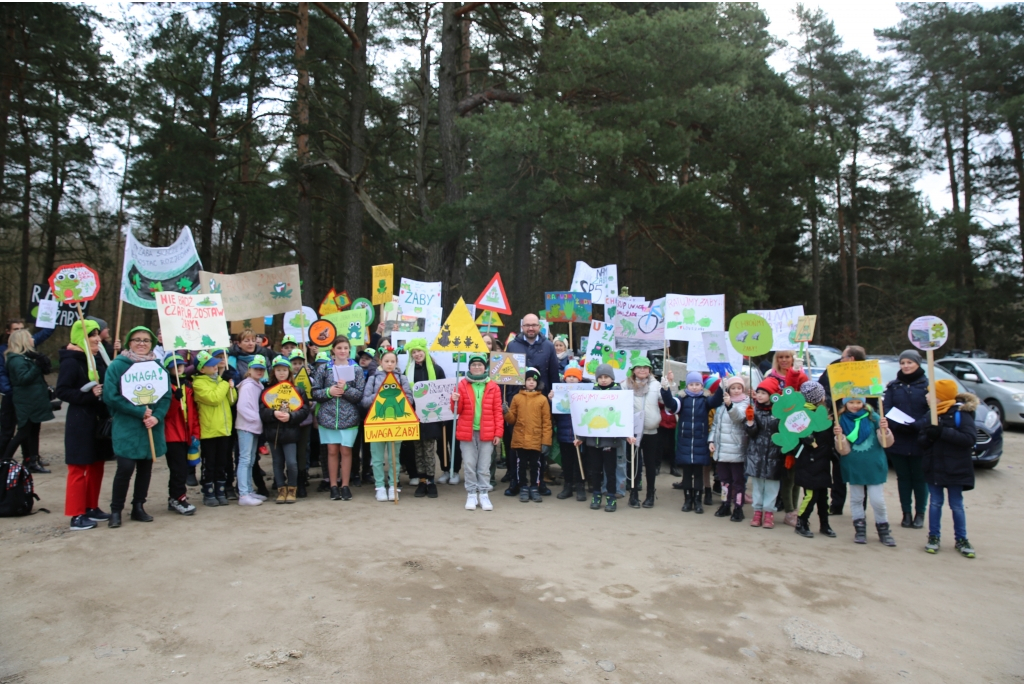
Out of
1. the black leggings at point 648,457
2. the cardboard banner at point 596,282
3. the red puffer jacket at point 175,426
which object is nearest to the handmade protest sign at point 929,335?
the black leggings at point 648,457

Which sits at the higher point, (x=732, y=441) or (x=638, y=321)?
(x=638, y=321)

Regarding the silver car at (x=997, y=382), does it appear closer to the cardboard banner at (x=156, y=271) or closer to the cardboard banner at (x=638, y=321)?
the cardboard banner at (x=638, y=321)

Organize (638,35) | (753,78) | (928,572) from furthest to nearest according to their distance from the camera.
A: 1. (753,78)
2. (638,35)
3. (928,572)

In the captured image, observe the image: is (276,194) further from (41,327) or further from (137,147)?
(41,327)

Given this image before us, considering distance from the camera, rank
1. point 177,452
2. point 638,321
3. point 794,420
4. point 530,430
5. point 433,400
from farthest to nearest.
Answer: point 638,321, point 433,400, point 530,430, point 177,452, point 794,420

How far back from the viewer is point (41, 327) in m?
10.2

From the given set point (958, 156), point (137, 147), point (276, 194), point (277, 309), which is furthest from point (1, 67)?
point (958, 156)

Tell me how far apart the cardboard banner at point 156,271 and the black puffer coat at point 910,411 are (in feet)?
26.6

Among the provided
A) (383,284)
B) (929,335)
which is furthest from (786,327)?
(383,284)

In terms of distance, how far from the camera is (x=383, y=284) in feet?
41.6

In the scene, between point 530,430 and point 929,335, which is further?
point 530,430

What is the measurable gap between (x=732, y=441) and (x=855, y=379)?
1.40 m

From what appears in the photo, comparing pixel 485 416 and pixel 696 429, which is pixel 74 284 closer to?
pixel 485 416

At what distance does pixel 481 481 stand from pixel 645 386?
7.57 ft
